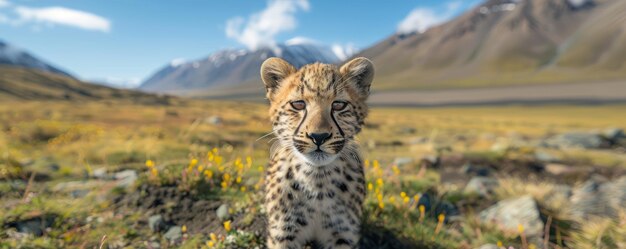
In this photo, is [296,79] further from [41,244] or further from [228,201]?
[41,244]

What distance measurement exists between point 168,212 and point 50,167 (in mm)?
6407

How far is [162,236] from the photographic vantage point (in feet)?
19.3

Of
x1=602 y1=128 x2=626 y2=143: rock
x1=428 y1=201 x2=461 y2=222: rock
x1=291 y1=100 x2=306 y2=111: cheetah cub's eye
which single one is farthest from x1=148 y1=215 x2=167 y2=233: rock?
x1=602 y1=128 x2=626 y2=143: rock

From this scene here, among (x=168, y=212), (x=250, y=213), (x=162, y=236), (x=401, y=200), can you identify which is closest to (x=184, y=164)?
(x=168, y=212)

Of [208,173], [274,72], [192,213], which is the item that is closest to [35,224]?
[192,213]

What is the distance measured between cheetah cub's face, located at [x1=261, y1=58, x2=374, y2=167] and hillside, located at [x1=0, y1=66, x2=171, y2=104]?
106261 millimetres

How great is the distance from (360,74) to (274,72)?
35.1 inches

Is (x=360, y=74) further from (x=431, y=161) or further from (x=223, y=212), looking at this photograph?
(x=431, y=161)

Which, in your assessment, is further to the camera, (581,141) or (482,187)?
(581,141)

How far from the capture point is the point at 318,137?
3.39 m

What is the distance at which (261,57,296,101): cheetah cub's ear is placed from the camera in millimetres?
4055

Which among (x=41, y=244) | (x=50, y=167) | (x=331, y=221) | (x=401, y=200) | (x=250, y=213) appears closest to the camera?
(x=331, y=221)

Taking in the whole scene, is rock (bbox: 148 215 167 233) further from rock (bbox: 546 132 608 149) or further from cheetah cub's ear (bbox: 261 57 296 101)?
rock (bbox: 546 132 608 149)

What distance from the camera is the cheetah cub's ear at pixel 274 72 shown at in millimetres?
4055
